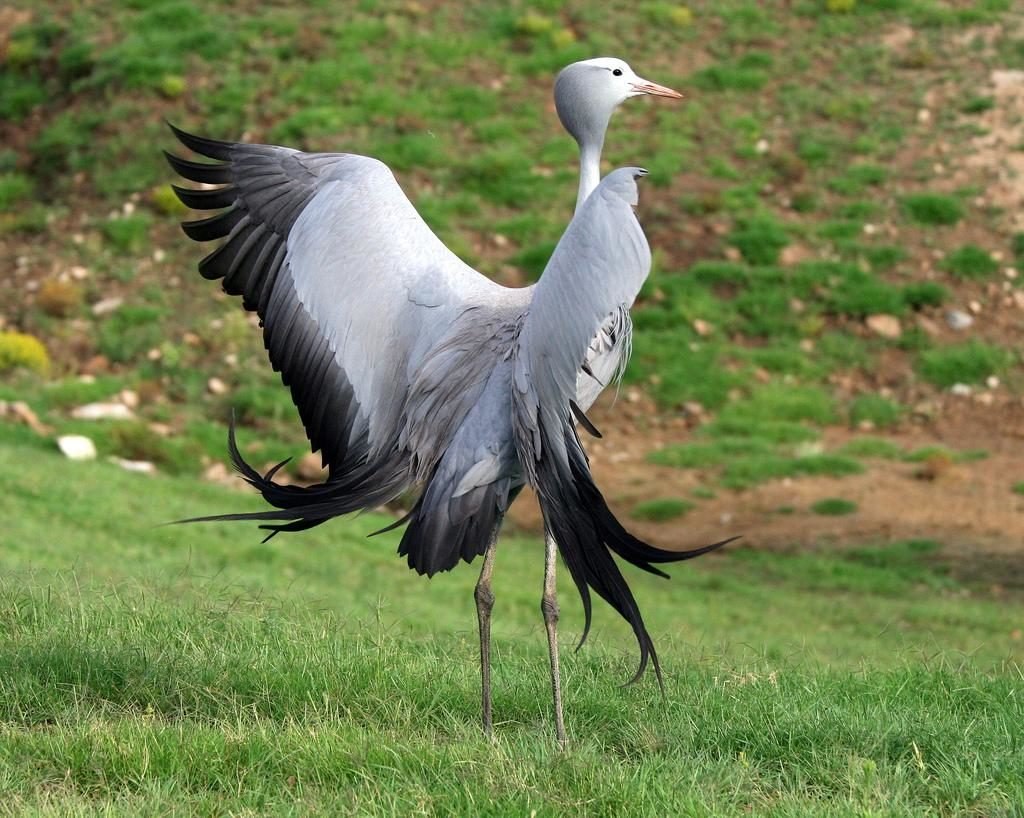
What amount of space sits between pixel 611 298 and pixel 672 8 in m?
17.6

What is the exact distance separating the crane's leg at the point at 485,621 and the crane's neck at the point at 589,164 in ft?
4.14

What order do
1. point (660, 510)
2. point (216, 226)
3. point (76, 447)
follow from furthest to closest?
point (660, 510)
point (76, 447)
point (216, 226)

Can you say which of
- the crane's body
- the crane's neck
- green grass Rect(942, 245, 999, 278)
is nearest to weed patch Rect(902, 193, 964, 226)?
green grass Rect(942, 245, 999, 278)

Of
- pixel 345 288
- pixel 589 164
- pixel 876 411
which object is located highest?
pixel 589 164

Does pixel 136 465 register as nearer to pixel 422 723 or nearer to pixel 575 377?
pixel 422 723

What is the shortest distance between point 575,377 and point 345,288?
1113 mm

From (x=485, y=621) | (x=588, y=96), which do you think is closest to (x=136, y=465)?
(x=588, y=96)

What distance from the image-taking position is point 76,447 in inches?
500

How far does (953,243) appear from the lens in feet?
55.9

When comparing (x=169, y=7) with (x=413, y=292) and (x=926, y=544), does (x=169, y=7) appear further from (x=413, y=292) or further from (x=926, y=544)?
(x=413, y=292)

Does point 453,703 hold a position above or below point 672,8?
below

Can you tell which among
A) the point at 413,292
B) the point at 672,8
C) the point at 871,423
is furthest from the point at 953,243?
the point at 413,292

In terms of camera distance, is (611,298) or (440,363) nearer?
(611,298)

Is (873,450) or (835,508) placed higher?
(873,450)
